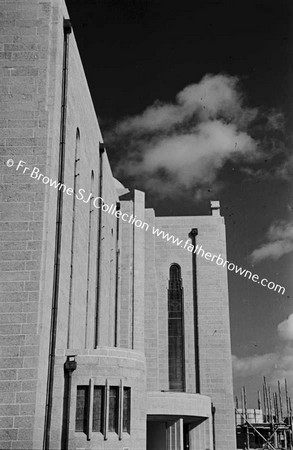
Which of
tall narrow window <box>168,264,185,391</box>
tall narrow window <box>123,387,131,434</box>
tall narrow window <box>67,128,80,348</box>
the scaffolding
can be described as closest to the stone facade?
tall narrow window <box>67,128,80,348</box>

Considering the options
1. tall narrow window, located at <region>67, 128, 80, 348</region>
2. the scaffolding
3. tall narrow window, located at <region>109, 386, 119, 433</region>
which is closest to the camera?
tall narrow window, located at <region>109, 386, 119, 433</region>

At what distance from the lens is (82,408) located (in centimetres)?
2286

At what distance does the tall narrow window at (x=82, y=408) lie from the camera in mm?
22609

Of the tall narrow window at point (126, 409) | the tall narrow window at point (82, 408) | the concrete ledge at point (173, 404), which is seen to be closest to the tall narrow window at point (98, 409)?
the tall narrow window at point (82, 408)

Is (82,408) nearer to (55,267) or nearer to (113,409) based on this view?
(113,409)

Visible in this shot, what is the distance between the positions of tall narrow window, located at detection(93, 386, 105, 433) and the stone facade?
164 mm

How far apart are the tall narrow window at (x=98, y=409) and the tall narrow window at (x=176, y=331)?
18.8 metres

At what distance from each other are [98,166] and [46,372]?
55.6 ft

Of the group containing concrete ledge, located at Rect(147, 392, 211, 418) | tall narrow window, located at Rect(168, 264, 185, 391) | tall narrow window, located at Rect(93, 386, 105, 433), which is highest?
tall narrow window, located at Rect(168, 264, 185, 391)

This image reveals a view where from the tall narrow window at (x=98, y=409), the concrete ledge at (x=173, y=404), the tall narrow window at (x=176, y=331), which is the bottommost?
the tall narrow window at (x=98, y=409)

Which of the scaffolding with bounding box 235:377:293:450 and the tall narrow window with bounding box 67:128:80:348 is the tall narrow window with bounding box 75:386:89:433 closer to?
the tall narrow window with bounding box 67:128:80:348

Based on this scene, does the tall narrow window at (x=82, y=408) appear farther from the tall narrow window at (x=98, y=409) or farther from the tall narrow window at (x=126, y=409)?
the tall narrow window at (x=126, y=409)

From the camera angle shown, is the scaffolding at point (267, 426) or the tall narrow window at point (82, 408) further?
the scaffolding at point (267, 426)

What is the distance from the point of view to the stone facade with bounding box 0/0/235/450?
843 inches
